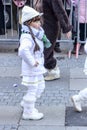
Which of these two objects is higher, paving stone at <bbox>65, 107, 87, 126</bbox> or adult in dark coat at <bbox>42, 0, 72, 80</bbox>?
adult in dark coat at <bbox>42, 0, 72, 80</bbox>

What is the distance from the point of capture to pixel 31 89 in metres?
6.11

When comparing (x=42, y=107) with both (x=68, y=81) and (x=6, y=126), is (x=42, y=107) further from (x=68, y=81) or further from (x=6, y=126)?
(x=68, y=81)

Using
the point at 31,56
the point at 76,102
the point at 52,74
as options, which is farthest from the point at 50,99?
the point at 31,56

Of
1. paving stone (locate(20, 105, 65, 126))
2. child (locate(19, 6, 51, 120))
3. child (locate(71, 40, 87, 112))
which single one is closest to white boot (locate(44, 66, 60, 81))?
paving stone (locate(20, 105, 65, 126))

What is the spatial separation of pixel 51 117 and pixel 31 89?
47 cm

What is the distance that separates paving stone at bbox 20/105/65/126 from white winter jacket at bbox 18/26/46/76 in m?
0.61

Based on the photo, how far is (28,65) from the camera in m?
6.01

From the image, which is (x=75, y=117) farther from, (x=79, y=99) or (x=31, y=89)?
(x=31, y=89)

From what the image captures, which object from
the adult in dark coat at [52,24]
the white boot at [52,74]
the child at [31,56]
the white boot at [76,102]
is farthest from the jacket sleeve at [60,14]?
the white boot at [76,102]

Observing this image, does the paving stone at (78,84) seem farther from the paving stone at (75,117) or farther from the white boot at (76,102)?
the white boot at (76,102)

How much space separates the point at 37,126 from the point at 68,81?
2.17m

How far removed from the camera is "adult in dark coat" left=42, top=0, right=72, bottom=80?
7602 millimetres

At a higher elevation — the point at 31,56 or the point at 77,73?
the point at 31,56

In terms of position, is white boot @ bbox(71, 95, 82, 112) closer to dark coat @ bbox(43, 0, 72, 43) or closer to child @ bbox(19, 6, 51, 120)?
child @ bbox(19, 6, 51, 120)
